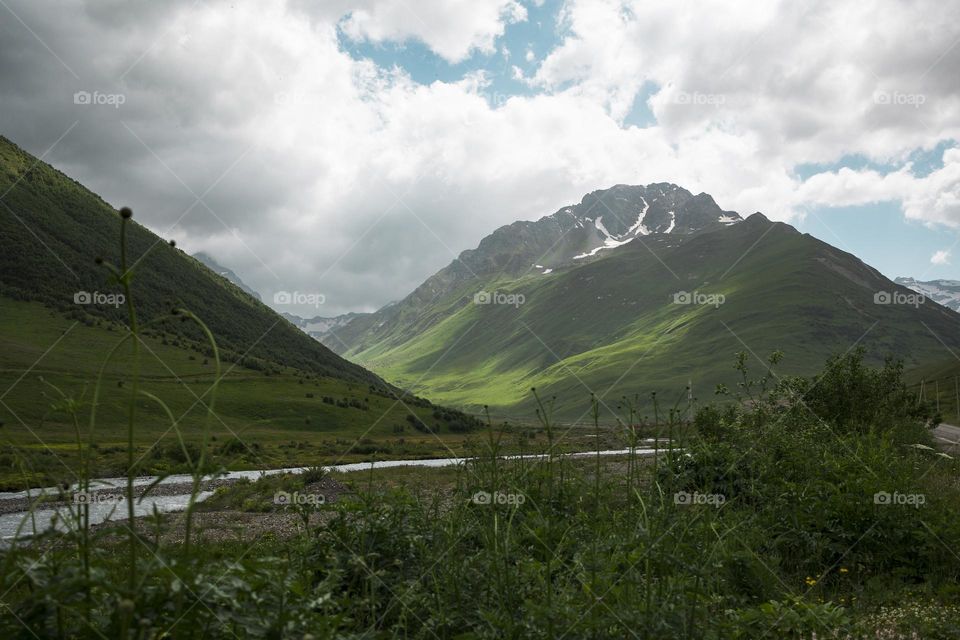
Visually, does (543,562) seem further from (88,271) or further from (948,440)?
(88,271)

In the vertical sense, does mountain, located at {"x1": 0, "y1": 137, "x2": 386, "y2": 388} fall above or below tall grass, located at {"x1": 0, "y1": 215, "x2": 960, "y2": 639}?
above

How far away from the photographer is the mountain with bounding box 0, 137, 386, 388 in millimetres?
134875

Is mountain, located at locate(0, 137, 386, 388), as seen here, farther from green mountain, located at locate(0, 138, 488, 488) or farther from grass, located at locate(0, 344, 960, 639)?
grass, located at locate(0, 344, 960, 639)

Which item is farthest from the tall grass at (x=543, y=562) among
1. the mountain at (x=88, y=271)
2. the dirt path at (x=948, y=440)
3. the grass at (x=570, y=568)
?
the mountain at (x=88, y=271)

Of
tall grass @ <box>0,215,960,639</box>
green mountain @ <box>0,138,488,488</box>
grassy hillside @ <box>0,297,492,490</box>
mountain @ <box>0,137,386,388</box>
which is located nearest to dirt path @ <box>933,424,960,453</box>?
tall grass @ <box>0,215,960,639</box>

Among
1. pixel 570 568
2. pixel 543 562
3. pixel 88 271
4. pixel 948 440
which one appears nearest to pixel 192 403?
pixel 948 440

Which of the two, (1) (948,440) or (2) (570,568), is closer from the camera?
(2) (570,568)

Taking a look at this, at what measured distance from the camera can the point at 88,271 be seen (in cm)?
14525

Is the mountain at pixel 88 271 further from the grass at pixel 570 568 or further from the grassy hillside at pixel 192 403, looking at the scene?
the grass at pixel 570 568

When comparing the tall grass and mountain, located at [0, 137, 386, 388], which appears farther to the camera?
mountain, located at [0, 137, 386, 388]

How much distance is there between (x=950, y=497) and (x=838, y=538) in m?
4.51

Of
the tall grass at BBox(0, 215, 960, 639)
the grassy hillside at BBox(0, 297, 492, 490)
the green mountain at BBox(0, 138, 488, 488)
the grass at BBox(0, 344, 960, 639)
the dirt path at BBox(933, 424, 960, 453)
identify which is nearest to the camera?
the tall grass at BBox(0, 215, 960, 639)

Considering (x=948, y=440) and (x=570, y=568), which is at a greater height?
(x=570, y=568)

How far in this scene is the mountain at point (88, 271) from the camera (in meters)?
135
